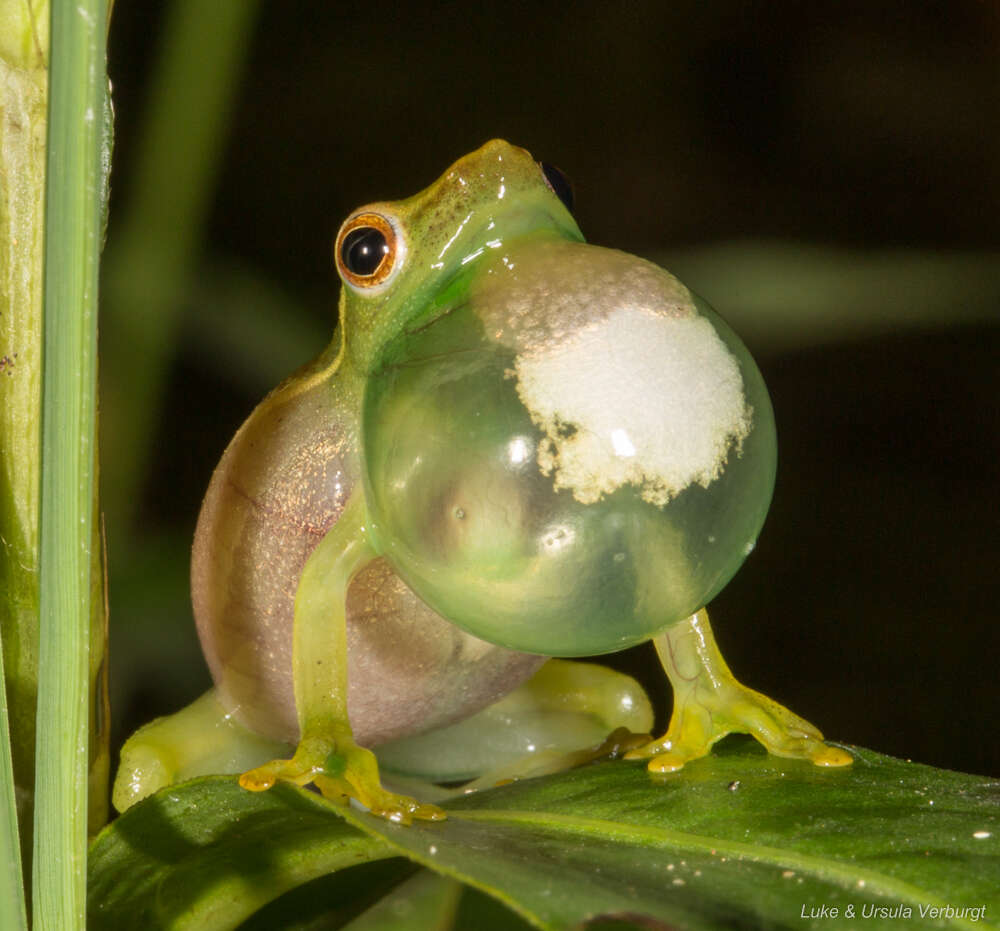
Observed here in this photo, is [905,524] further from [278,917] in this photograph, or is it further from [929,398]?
[278,917]

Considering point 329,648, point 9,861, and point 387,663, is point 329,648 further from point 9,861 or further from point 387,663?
point 9,861

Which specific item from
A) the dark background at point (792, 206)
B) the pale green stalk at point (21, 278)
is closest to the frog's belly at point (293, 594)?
the pale green stalk at point (21, 278)

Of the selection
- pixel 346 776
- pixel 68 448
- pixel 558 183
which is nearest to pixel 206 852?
pixel 346 776

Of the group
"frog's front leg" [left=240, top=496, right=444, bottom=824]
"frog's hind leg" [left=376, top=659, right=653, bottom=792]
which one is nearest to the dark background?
"frog's hind leg" [left=376, top=659, right=653, bottom=792]

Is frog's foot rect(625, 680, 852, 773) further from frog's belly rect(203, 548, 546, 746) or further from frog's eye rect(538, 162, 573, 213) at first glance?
frog's eye rect(538, 162, 573, 213)

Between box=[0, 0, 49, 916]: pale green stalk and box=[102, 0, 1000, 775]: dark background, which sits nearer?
box=[0, 0, 49, 916]: pale green stalk

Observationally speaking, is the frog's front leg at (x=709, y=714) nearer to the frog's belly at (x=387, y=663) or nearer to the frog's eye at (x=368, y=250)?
the frog's belly at (x=387, y=663)
